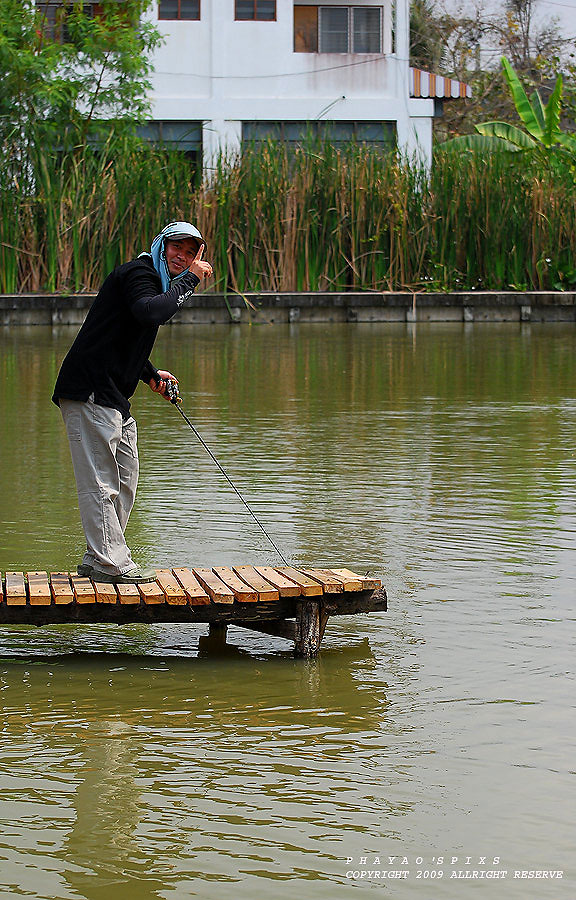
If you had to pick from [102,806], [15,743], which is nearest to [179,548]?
[15,743]

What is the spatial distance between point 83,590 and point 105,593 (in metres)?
0.10

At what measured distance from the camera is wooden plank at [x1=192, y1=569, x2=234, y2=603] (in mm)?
5402

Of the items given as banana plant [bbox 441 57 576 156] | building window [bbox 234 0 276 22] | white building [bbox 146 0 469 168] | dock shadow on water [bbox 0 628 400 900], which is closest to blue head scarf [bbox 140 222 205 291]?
dock shadow on water [bbox 0 628 400 900]

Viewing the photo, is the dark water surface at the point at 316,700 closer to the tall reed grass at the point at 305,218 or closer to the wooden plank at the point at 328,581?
the wooden plank at the point at 328,581

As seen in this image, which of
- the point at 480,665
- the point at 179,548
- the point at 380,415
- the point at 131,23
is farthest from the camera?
the point at 131,23

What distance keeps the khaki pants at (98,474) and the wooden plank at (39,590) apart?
0.74 ft

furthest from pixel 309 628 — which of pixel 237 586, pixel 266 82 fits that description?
pixel 266 82

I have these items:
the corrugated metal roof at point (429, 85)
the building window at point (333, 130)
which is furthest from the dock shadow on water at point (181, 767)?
the corrugated metal roof at point (429, 85)

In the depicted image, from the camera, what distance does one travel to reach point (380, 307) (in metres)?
23.5

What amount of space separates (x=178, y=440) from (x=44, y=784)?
724cm

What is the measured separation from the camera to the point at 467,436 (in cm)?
1127

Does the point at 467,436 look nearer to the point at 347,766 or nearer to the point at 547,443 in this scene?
the point at 547,443

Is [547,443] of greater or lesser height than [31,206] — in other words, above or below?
below

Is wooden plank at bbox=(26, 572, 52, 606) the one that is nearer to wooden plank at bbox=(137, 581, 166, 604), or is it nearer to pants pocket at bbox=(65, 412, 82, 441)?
wooden plank at bbox=(137, 581, 166, 604)
